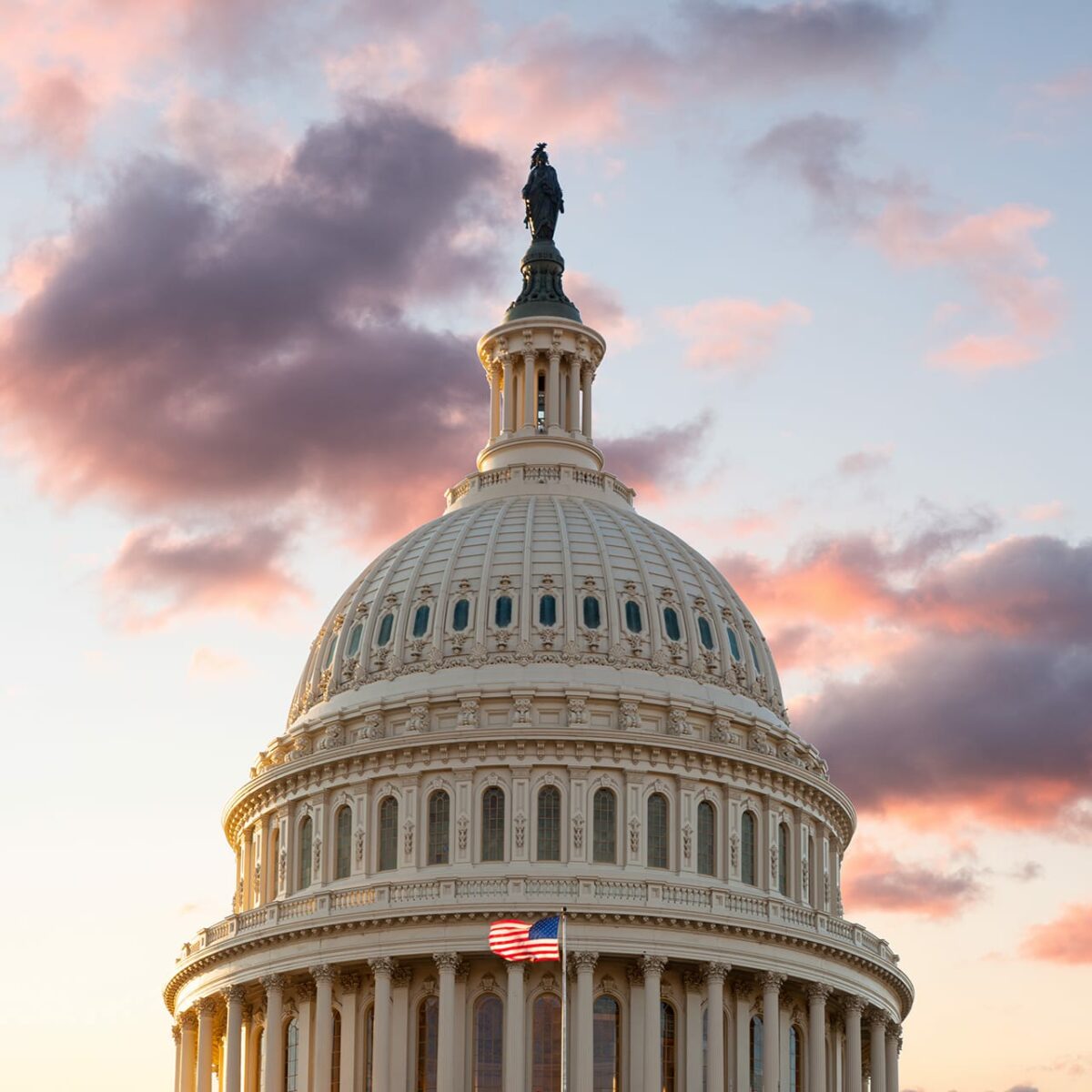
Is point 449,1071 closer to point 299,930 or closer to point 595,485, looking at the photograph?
point 299,930

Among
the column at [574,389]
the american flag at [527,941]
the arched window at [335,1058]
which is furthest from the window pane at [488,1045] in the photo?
the column at [574,389]

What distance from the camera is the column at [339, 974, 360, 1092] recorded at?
105375 mm

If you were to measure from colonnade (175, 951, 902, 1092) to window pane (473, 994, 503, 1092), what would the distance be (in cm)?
57

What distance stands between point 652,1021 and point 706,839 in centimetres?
1046

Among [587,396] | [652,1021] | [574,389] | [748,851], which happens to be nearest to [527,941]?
[652,1021]

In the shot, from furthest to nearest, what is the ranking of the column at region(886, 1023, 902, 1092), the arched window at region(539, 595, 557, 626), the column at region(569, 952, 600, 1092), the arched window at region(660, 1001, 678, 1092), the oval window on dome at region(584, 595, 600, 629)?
the oval window on dome at region(584, 595, 600, 629) < the arched window at region(539, 595, 557, 626) < the column at region(886, 1023, 902, 1092) < the arched window at region(660, 1001, 678, 1092) < the column at region(569, 952, 600, 1092)

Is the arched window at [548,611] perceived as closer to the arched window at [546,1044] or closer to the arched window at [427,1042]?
the arched window at [546,1044]

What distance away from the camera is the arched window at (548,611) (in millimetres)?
114750

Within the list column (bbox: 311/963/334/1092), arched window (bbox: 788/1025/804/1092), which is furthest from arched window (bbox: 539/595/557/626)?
arched window (bbox: 788/1025/804/1092)

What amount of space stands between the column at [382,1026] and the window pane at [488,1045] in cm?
331

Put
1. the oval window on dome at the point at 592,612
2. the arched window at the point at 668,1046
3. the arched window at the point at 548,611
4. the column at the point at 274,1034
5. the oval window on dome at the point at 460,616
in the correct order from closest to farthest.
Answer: the arched window at the point at 668,1046
the column at the point at 274,1034
the arched window at the point at 548,611
the oval window on dome at the point at 592,612
the oval window on dome at the point at 460,616

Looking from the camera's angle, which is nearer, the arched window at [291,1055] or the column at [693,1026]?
the column at [693,1026]

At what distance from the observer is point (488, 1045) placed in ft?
342

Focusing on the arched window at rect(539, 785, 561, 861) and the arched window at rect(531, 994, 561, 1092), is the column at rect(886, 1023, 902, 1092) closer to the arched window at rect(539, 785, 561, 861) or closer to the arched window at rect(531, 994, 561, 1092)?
the arched window at rect(531, 994, 561, 1092)
